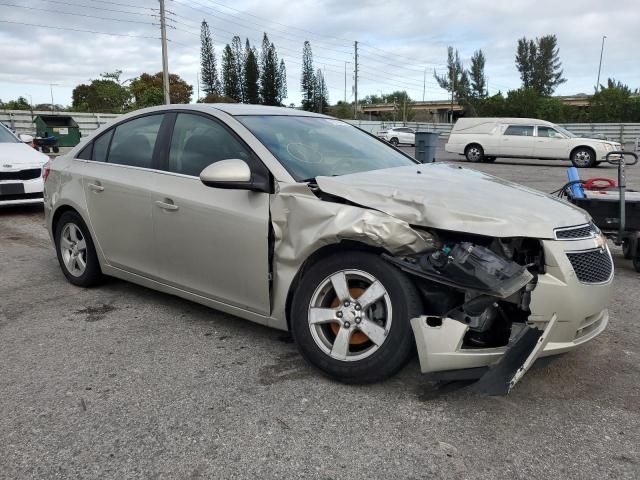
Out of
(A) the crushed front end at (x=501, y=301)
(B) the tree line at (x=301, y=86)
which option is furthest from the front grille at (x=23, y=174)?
(B) the tree line at (x=301, y=86)

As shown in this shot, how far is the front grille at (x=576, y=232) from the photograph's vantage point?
109 inches

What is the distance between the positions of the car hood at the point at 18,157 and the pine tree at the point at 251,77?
262 feet

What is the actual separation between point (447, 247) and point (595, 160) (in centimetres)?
2014

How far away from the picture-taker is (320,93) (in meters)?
95.1

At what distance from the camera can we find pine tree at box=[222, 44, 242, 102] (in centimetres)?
8719

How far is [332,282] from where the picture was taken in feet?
9.82

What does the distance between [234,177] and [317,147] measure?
0.78m

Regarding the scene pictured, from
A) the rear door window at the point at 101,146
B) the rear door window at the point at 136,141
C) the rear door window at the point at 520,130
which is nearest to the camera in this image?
the rear door window at the point at 136,141

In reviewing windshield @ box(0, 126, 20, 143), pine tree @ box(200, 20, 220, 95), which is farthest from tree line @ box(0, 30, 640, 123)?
windshield @ box(0, 126, 20, 143)

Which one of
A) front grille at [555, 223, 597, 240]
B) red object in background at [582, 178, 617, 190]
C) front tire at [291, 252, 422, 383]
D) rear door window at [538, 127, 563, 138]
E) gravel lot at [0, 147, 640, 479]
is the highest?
rear door window at [538, 127, 563, 138]

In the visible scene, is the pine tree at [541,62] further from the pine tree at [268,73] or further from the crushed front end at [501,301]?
the crushed front end at [501,301]

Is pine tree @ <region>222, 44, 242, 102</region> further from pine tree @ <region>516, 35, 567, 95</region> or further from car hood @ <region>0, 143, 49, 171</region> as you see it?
car hood @ <region>0, 143, 49, 171</region>

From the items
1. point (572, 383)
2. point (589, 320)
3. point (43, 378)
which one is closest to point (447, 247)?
point (589, 320)

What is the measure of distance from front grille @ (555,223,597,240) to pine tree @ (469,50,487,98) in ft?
326
